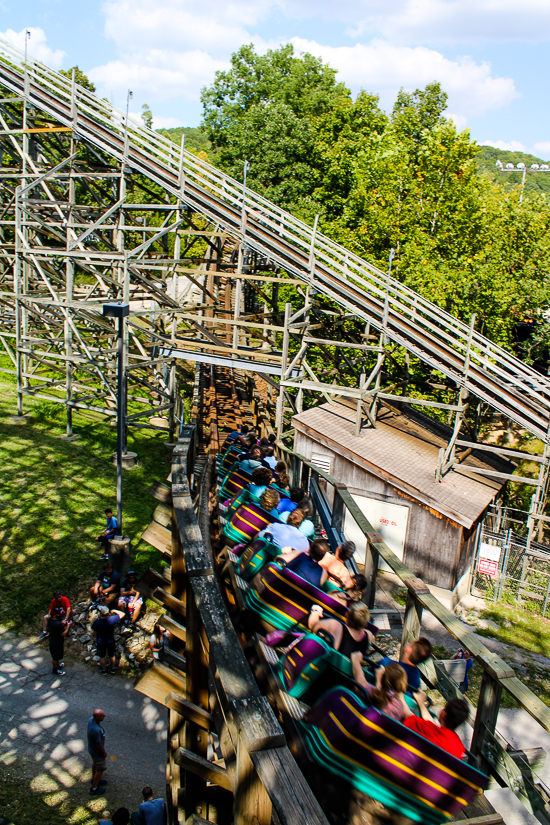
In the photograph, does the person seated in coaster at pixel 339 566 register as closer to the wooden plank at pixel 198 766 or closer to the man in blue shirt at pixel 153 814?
the wooden plank at pixel 198 766

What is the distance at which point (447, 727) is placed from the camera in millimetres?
3492

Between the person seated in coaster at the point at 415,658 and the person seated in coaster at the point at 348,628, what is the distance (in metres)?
0.21

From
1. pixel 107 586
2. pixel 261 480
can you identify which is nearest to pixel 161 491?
pixel 261 480

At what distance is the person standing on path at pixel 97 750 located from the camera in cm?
685

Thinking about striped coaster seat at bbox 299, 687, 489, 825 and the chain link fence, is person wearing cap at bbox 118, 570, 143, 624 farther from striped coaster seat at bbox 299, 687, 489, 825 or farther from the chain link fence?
striped coaster seat at bbox 299, 687, 489, 825

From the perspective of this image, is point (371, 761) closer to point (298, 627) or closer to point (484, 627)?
point (298, 627)

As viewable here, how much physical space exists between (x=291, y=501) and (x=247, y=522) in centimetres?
131

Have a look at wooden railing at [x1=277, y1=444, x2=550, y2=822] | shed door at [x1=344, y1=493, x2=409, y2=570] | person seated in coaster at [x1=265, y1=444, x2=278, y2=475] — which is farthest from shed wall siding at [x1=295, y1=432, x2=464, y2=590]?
wooden railing at [x1=277, y1=444, x2=550, y2=822]

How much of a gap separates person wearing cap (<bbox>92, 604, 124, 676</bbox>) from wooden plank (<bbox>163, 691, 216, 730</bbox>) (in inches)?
218

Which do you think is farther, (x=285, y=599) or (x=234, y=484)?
(x=234, y=484)

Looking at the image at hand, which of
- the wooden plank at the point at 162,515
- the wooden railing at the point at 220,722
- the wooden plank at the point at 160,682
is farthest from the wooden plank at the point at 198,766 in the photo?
the wooden plank at the point at 162,515

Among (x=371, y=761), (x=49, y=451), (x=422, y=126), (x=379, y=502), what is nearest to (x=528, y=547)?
(x=379, y=502)

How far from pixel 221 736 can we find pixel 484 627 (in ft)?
36.1

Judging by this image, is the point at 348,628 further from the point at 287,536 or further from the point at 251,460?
the point at 251,460
